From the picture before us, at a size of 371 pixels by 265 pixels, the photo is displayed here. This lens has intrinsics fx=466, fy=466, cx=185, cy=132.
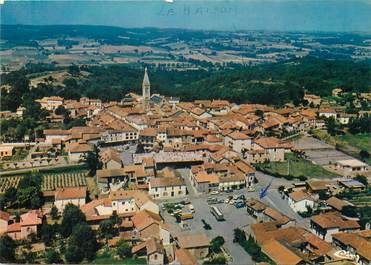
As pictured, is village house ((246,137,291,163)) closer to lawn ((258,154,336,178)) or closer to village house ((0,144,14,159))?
lawn ((258,154,336,178))

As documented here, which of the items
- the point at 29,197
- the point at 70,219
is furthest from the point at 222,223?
Result: the point at 29,197

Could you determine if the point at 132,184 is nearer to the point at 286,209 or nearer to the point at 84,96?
the point at 286,209

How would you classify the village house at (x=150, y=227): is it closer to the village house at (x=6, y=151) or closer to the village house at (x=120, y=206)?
the village house at (x=120, y=206)

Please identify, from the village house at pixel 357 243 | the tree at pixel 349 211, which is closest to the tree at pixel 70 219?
the village house at pixel 357 243

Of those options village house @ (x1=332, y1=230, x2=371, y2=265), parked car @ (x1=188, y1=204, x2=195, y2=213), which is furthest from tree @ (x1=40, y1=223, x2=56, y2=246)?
village house @ (x1=332, y1=230, x2=371, y2=265)

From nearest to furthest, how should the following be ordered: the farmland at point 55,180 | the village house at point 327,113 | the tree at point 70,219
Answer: the tree at point 70,219, the farmland at point 55,180, the village house at point 327,113

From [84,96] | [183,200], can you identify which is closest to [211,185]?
[183,200]
